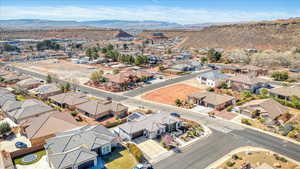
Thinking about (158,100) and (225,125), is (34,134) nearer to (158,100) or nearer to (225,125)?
(158,100)

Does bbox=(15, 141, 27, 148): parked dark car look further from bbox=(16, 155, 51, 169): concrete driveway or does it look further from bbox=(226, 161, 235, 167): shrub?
bbox=(226, 161, 235, 167): shrub

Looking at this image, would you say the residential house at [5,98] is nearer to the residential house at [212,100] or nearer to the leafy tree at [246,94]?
the residential house at [212,100]

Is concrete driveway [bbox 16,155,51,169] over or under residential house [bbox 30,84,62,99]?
under

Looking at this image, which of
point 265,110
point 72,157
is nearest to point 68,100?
point 72,157

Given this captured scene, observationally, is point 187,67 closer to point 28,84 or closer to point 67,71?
point 67,71

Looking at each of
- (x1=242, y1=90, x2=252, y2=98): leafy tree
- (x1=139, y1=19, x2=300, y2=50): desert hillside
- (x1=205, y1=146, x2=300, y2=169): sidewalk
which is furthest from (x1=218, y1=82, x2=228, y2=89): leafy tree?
(x1=139, y1=19, x2=300, y2=50): desert hillside

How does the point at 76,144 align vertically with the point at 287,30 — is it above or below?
below

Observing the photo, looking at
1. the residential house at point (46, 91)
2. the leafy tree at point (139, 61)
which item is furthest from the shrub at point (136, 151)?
the leafy tree at point (139, 61)

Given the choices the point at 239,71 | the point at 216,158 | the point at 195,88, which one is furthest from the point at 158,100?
the point at 239,71
